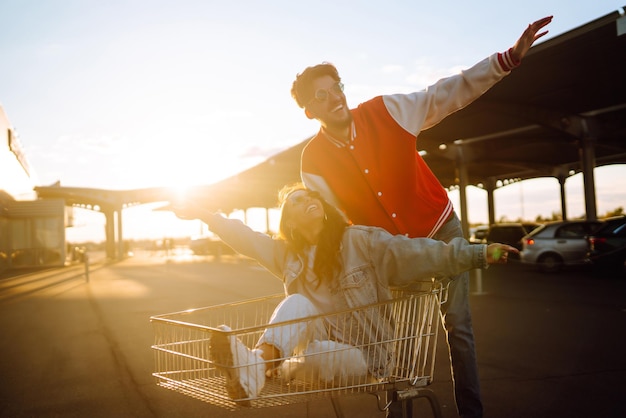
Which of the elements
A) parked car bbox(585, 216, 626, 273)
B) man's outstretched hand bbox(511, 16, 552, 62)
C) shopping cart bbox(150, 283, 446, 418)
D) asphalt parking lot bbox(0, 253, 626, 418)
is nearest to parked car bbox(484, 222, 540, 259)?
parked car bbox(585, 216, 626, 273)

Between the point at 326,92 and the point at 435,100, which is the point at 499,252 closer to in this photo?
the point at 435,100

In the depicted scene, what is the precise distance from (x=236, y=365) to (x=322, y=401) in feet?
9.69

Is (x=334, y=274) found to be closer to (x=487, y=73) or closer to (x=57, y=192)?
(x=487, y=73)

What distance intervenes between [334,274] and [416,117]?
98 cm

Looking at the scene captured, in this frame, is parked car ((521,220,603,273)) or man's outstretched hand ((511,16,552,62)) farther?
parked car ((521,220,603,273))

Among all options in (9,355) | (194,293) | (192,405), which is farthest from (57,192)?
(192,405)

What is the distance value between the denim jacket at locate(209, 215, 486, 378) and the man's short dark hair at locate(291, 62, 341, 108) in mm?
778

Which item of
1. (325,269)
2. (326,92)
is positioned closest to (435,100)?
(326,92)

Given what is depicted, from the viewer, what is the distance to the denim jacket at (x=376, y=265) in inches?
114

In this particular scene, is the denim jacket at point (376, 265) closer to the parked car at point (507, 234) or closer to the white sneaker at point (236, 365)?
the white sneaker at point (236, 365)

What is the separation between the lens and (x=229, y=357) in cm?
258

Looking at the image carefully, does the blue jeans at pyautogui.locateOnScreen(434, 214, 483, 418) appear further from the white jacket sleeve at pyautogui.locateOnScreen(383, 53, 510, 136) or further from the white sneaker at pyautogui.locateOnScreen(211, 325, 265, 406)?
the white sneaker at pyautogui.locateOnScreen(211, 325, 265, 406)

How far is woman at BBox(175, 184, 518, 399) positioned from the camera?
8.87 ft

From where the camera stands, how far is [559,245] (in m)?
19.0
